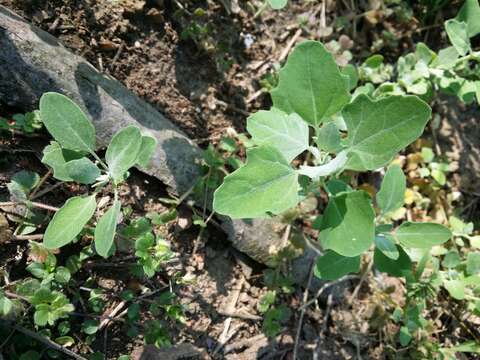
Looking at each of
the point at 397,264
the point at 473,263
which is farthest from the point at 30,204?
the point at 473,263

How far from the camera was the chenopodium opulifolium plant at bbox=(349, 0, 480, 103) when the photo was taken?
2381 mm

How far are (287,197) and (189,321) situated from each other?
0.96 metres

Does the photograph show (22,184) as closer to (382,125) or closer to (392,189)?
(382,125)

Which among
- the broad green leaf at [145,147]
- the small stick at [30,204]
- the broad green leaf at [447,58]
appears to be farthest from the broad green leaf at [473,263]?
the small stick at [30,204]

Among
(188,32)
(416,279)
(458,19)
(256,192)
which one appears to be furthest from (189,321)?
(458,19)

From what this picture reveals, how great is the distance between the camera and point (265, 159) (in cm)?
169

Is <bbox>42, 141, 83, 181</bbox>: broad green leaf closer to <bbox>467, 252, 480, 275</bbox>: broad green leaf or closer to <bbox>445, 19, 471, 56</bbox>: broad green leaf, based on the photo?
<bbox>445, 19, 471, 56</bbox>: broad green leaf

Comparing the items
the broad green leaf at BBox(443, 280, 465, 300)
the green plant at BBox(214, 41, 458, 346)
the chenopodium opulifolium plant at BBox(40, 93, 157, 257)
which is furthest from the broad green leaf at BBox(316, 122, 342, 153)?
the broad green leaf at BBox(443, 280, 465, 300)

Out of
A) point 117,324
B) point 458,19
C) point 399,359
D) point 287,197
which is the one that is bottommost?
point 399,359

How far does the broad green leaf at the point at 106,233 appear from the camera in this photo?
5.62ft

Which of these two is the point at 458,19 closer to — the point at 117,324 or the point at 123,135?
the point at 123,135

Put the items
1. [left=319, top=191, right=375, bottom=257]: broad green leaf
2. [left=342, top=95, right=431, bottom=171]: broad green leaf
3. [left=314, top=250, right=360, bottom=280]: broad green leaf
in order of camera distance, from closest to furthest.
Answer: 1. [left=342, top=95, right=431, bottom=171]: broad green leaf
2. [left=319, top=191, right=375, bottom=257]: broad green leaf
3. [left=314, top=250, right=360, bottom=280]: broad green leaf

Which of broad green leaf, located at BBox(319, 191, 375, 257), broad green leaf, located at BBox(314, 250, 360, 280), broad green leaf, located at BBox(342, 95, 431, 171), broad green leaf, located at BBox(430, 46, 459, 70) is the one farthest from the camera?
broad green leaf, located at BBox(430, 46, 459, 70)

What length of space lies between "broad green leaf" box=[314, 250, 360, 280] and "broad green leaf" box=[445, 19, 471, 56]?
3.84 ft
